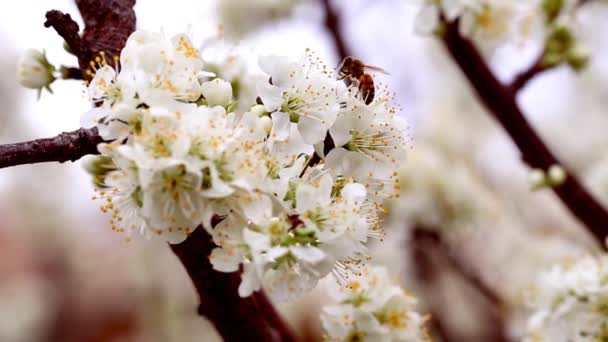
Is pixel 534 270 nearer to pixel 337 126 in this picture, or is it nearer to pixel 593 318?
pixel 593 318

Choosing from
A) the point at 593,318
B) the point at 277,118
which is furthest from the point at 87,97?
the point at 593,318

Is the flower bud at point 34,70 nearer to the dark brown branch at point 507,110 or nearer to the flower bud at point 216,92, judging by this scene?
the flower bud at point 216,92

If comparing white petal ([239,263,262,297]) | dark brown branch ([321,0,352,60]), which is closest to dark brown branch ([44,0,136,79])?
white petal ([239,263,262,297])

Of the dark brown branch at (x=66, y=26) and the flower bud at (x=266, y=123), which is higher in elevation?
the dark brown branch at (x=66, y=26)

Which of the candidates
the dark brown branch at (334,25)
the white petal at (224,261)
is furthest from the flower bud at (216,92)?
the dark brown branch at (334,25)

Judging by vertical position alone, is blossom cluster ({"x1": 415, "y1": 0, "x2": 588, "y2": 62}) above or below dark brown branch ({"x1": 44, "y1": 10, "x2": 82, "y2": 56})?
below

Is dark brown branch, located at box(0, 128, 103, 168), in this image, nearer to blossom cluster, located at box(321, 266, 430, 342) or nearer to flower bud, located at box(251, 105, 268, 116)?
flower bud, located at box(251, 105, 268, 116)
